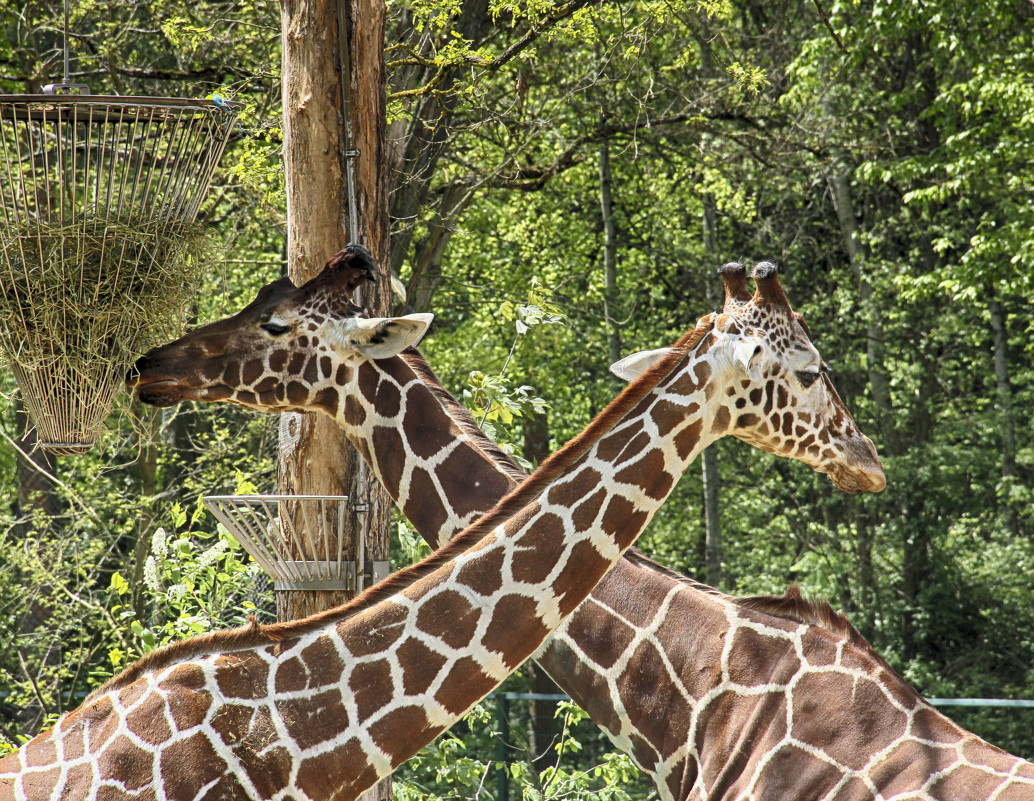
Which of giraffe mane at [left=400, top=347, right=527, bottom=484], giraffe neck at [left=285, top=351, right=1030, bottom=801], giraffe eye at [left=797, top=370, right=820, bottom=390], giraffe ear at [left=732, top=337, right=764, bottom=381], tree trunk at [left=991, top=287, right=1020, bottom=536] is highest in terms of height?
giraffe ear at [left=732, top=337, right=764, bottom=381]

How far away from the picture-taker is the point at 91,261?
10.6 ft

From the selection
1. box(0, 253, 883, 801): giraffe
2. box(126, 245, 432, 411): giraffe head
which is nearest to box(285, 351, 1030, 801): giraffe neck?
box(126, 245, 432, 411): giraffe head

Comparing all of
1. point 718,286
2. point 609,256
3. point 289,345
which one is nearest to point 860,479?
point 289,345

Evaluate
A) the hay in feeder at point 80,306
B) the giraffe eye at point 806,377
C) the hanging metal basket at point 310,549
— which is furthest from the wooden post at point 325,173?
the giraffe eye at point 806,377

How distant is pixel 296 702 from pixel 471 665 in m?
0.46

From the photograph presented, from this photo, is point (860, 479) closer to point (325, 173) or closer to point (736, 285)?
point (736, 285)

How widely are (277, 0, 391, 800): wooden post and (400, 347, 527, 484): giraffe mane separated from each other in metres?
0.35

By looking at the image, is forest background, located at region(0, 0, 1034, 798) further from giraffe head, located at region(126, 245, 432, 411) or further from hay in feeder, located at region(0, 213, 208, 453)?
hay in feeder, located at region(0, 213, 208, 453)

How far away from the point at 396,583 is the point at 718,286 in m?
12.2

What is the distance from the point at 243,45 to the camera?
29.5 ft

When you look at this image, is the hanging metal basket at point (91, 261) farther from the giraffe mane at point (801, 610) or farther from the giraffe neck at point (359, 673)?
the giraffe mane at point (801, 610)

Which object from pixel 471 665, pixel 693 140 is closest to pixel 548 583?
pixel 471 665

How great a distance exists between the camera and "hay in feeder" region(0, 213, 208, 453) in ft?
10.2

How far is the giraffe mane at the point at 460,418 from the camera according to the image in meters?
3.91
